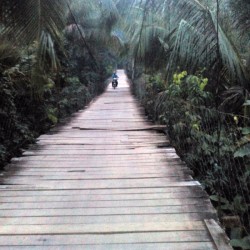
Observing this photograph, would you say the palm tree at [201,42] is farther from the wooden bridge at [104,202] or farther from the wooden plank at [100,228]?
the wooden plank at [100,228]

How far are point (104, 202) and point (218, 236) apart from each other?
118 cm

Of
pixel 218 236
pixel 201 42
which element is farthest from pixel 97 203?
pixel 201 42

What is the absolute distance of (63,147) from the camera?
6.20 metres

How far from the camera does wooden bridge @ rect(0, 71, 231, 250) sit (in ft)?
9.14

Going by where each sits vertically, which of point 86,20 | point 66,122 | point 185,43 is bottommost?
point 66,122

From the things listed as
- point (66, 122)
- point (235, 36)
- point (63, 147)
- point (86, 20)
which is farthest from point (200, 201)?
point (86, 20)

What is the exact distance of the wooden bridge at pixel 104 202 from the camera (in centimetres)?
279

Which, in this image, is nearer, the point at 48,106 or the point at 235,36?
the point at 235,36

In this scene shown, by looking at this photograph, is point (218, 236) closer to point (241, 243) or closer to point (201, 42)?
point (241, 243)

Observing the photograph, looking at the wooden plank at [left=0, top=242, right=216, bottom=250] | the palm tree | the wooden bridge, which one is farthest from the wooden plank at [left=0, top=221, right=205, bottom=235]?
the palm tree

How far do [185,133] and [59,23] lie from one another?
3.00 m

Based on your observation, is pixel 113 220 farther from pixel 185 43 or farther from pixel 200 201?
pixel 185 43

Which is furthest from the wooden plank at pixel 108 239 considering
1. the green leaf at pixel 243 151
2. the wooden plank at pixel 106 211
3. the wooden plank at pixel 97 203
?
the green leaf at pixel 243 151

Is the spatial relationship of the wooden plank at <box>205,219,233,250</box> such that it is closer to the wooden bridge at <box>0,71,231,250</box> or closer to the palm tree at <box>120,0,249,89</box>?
the wooden bridge at <box>0,71,231,250</box>
